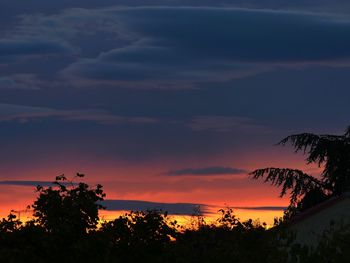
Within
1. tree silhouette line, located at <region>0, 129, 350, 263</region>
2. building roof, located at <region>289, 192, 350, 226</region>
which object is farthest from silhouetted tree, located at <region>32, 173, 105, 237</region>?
building roof, located at <region>289, 192, 350, 226</region>

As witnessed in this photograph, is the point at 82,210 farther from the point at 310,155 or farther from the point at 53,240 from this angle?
the point at 310,155

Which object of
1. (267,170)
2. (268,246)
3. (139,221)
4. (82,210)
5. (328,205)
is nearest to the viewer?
(268,246)

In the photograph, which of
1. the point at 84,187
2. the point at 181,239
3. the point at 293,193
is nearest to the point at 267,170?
the point at 293,193

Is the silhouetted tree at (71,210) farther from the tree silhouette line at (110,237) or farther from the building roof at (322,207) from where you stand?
the building roof at (322,207)

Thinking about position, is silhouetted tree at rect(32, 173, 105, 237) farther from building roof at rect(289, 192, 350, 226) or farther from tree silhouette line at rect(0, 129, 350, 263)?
building roof at rect(289, 192, 350, 226)

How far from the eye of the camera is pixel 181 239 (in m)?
33.7

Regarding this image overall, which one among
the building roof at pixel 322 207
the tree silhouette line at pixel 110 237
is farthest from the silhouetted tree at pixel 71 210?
the building roof at pixel 322 207

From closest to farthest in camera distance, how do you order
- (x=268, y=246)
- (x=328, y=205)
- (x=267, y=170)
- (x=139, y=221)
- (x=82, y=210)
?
(x=268, y=246), (x=82, y=210), (x=139, y=221), (x=328, y=205), (x=267, y=170)

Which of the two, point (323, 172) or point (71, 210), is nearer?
point (71, 210)

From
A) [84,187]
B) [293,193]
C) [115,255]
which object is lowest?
[115,255]

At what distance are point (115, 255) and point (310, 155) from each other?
22458 millimetres

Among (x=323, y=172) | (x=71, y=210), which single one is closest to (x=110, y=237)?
(x=71, y=210)

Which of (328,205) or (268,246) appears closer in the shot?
(268,246)

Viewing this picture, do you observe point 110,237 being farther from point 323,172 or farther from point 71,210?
point 323,172
